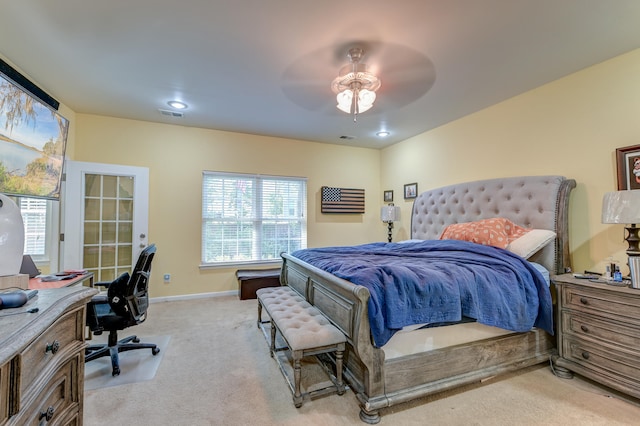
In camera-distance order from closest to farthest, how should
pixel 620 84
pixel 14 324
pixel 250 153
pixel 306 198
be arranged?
pixel 14 324 < pixel 620 84 < pixel 250 153 < pixel 306 198

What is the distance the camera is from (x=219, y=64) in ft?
8.52

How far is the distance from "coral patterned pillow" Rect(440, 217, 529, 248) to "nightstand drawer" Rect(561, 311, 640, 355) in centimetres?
75

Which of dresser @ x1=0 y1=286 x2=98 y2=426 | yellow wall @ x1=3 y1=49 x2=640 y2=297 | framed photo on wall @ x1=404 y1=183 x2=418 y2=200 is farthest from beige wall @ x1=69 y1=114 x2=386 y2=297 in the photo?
dresser @ x1=0 y1=286 x2=98 y2=426

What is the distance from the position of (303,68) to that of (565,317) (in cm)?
308

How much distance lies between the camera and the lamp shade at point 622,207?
196 centimetres

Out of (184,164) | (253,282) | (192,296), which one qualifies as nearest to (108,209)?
(184,164)

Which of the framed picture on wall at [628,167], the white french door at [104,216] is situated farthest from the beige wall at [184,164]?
the framed picture on wall at [628,167]

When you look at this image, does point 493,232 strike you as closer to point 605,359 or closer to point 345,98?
point 605,359

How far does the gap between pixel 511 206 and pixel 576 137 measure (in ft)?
2.77

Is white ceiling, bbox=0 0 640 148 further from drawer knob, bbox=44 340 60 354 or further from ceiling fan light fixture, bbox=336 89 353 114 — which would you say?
drawer knob, bbox=44 340 60 354

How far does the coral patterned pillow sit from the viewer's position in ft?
9.08

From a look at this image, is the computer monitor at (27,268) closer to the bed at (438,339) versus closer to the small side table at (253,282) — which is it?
the bed at (438,339)

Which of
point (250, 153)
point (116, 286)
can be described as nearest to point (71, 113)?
point (250, 153)

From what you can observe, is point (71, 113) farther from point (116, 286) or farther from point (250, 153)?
point (116, 286)
